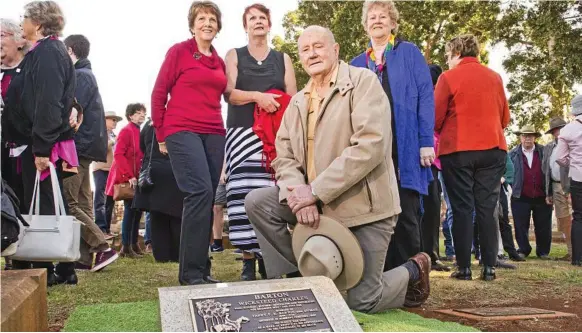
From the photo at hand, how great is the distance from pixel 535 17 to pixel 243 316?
1833cm

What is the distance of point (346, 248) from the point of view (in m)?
3.90

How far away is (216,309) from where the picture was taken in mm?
3088

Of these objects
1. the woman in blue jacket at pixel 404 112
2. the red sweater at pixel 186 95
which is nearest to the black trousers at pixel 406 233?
the woman in blue jacket at pixel 404 112

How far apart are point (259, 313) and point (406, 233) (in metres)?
2.03

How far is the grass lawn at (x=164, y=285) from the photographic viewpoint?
3615 mm

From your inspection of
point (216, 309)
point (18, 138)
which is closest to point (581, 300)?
point (216, 309)

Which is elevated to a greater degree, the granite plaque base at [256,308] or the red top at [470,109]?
→ the red top at [470,109]

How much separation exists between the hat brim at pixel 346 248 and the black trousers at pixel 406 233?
1016mm

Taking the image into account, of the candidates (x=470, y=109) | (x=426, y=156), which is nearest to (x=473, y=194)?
(x=470, y=109)

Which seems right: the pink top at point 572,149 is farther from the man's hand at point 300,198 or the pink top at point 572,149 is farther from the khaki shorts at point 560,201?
the man's hand at point 300,198

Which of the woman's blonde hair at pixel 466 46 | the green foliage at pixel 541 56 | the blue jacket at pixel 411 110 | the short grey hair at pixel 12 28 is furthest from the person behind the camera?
the green foliage at pixel 541 56

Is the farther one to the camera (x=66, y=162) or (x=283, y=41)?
(x=283, y=41)

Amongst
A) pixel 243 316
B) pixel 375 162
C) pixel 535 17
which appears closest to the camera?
pixel 243 316

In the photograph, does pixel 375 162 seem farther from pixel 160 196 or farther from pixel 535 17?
pixel 535 17
